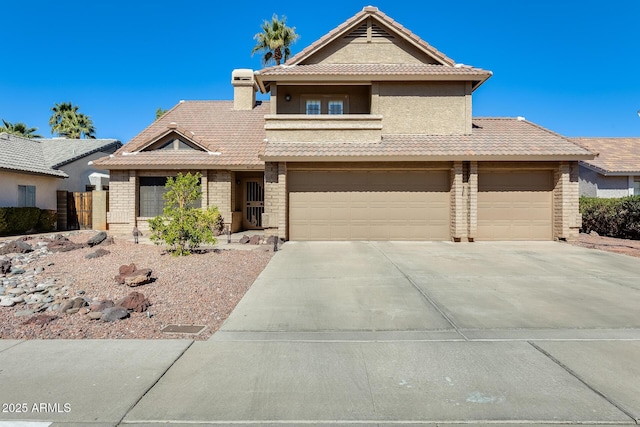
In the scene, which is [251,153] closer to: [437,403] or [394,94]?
[394,94]

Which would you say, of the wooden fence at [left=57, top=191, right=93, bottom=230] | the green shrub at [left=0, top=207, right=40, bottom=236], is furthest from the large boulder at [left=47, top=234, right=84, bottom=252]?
the wooden fence at [left=57, top=191, right=93, bottom=230]

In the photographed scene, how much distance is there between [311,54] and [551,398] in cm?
1511

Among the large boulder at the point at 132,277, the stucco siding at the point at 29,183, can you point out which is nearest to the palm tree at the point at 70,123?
the stucco siding at the point at 29,183

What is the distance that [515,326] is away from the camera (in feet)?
17.2

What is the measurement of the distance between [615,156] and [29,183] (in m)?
32.2

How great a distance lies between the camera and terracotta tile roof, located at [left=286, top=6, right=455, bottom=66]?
51.6ft

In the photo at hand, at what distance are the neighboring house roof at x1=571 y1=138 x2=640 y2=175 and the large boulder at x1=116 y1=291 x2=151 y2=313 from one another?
2200cm

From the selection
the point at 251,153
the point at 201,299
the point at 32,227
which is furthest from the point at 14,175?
the point at 201,299

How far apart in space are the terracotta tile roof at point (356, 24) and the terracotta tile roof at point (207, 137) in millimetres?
4128

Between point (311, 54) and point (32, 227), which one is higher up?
point (311, 54)

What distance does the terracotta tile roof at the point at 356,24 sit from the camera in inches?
619

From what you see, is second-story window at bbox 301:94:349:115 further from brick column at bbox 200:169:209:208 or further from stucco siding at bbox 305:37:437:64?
brick column at bbox 200:169:209:208

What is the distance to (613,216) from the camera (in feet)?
53.6

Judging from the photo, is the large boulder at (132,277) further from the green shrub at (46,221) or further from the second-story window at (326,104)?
the green shrub at (46,221)
